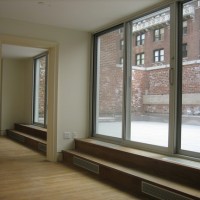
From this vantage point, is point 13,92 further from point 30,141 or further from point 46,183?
point 46,183

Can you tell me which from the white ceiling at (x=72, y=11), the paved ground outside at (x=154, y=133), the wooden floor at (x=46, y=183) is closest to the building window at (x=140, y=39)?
the white ceiling at (x=72, y=11)

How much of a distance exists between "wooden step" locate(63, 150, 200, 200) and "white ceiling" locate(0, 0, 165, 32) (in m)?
2.32

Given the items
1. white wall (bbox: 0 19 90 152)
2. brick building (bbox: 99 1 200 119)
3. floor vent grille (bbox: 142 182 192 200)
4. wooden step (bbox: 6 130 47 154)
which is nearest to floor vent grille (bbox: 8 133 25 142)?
wooden step (bbox: 6 130 47 154)

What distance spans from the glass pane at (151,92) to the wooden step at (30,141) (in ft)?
7.85

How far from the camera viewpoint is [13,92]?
912 centimetres

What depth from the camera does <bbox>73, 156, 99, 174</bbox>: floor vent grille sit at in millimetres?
4355

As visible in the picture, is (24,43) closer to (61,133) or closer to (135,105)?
(61,133)

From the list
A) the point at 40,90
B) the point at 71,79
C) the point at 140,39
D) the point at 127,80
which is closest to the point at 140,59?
the point at 140,39

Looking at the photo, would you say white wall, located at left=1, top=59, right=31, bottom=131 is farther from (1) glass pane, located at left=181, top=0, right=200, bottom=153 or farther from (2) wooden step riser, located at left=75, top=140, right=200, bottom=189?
(1) glass pane, located at left=181, top=0, right=200, bottom=153

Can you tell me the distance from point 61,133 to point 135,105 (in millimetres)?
1550

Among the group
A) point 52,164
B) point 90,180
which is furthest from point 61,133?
point 90,180

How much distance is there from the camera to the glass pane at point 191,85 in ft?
11.8

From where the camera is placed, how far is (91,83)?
18.3 ft

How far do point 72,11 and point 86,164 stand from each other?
2439 mm
